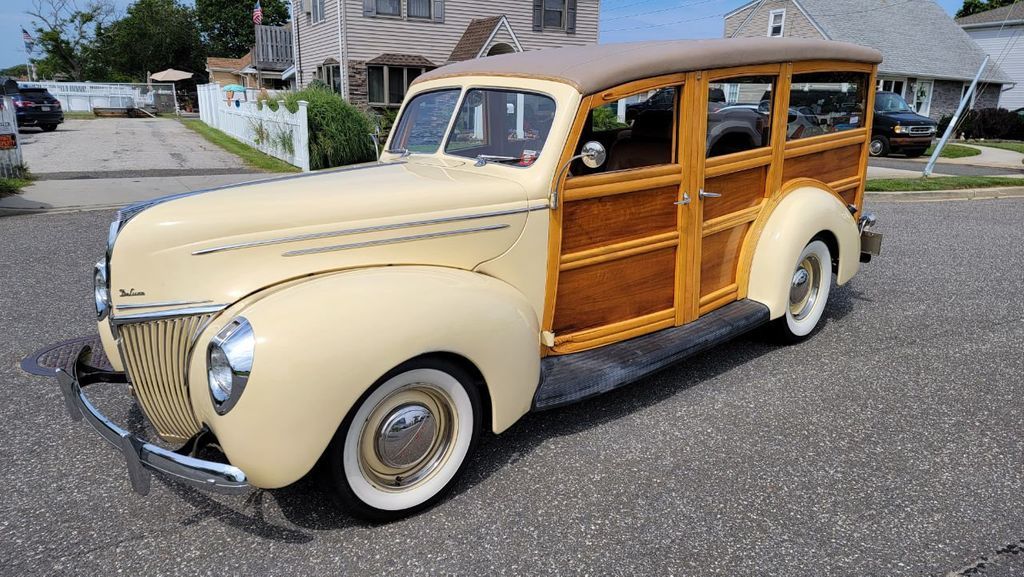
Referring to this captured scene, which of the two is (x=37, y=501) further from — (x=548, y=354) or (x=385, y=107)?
(x=385, y=107)

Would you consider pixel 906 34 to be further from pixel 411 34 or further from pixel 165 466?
pixel 165 466

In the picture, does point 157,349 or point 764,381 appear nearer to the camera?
point 157,349

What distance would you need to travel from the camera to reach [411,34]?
67.6 ft

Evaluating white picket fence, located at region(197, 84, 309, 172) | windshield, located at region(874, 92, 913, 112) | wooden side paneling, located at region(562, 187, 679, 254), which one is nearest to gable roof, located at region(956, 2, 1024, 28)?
windshield, located at region(874, 92, 913, 112)

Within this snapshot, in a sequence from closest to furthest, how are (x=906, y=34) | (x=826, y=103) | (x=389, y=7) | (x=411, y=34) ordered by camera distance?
1. (x=826, y=103)
2. (x=389, y=7)
3. (x=411, y=34)
4. (x=906, y=34)

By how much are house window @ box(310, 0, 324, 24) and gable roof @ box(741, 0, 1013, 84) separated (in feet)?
61.8

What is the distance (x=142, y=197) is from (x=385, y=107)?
11421mm

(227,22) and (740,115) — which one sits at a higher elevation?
(227,22)

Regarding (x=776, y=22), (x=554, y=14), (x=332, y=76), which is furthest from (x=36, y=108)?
(x=776, y=22)

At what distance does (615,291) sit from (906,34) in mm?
32861

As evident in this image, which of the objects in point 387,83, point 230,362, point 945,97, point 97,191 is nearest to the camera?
point 230,362

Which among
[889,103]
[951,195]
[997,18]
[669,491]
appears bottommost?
[669,491]

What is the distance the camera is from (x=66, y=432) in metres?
3.42

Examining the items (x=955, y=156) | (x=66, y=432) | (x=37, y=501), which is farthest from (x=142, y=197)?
(x=955, y=156)
